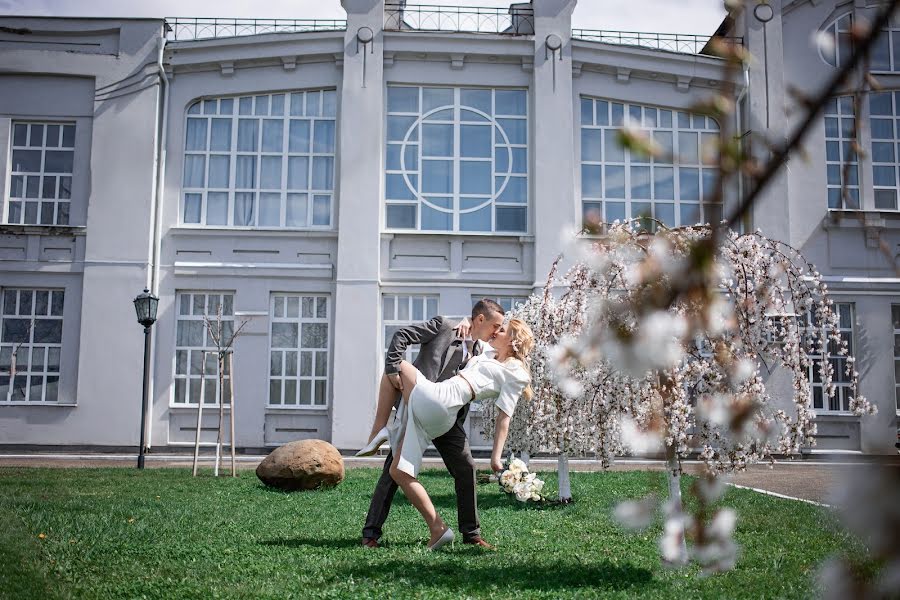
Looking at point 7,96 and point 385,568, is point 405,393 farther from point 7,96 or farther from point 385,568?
point 7,96

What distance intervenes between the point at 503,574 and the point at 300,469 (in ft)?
23.1

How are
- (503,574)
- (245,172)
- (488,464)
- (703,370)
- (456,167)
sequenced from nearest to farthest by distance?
(503,574)
(703,370)
(488,464)
(245,172)
(456,167)

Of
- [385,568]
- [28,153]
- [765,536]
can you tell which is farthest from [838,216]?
[28,153]

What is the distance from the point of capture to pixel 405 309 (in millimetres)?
20812

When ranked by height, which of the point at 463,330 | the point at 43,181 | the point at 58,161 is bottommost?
the point at 463,330

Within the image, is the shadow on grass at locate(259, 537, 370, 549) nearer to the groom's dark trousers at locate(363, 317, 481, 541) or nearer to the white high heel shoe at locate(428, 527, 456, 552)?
the groom's dark trousers at locate(363, 317, 481, 541)

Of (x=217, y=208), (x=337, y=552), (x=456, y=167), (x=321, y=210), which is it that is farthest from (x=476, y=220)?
(x=337, y=552)

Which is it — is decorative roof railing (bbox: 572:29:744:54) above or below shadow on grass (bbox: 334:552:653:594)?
above

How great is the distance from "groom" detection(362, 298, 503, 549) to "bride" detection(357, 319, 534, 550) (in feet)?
0.54

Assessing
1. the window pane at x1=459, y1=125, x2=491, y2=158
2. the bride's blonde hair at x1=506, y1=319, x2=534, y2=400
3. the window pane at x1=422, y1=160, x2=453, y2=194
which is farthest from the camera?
the window pane at x1=459, y1=125, x2=491, y2=158

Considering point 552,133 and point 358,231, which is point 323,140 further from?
point 552,133

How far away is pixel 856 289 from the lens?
2089 centimetres

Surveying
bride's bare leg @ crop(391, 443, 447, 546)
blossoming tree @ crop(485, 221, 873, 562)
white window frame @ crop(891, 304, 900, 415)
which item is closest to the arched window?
blossoming tree @ crop(485, 221, 873, 562)

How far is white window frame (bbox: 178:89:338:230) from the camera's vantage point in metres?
21.1
